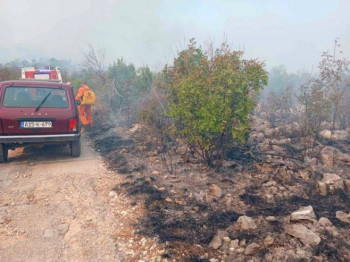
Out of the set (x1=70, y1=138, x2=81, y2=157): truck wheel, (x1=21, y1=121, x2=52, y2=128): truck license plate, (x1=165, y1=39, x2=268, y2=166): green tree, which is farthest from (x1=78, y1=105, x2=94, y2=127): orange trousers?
(x1=165, y1=39, x2=268, y2=166): green tree

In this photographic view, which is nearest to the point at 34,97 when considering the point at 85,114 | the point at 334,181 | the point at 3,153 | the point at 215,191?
the point at 3,153

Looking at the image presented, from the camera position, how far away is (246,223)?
3621 mm

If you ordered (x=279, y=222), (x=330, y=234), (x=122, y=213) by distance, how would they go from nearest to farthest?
(x=330, y=234)
(x=279, y=222)
(x=122, y=213)

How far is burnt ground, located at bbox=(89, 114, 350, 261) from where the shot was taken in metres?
3.31

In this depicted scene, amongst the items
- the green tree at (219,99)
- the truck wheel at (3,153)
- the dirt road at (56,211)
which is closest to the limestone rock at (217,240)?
the dirt road at (56,211)

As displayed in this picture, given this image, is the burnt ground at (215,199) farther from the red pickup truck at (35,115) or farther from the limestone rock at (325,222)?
the red pickup truck at (35,115)

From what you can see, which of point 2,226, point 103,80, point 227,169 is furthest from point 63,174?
point 103,80

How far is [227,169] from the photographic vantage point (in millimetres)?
5734

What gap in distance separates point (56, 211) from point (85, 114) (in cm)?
696

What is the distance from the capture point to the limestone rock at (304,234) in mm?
3164

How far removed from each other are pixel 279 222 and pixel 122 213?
7.14 ft

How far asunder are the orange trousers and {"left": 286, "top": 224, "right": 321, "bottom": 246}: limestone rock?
28.7 ft

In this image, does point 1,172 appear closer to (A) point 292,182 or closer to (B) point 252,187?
(B) point 252,187

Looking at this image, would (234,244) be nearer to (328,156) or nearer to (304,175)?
(304,175)
